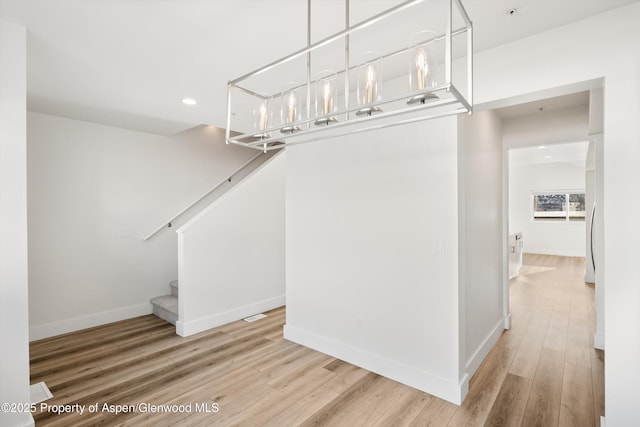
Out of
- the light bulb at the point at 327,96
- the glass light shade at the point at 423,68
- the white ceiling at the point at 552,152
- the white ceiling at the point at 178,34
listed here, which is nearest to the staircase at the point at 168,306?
the white ceiling at the point at 178,34

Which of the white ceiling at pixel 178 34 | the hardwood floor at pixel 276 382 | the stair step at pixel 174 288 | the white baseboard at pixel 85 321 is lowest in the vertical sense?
the hardwood floor at pixel 276 382

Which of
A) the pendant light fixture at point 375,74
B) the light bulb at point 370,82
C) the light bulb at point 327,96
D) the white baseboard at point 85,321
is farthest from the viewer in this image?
the white baseboard at point 85,321

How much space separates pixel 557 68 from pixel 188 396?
3.41m

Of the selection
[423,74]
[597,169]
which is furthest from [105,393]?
[597,169]

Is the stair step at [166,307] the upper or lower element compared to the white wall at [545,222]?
lower

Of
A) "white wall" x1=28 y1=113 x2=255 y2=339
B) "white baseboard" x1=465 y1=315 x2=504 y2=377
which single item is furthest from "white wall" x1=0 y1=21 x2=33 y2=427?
"white baseboard" x1=465 y1=315 x2=504 y2=377

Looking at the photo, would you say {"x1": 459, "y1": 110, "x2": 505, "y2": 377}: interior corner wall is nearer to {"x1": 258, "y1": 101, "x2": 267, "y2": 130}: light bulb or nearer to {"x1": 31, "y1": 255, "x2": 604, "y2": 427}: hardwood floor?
{"x1": 31, "y1": 255, "x2": 604, "y2": 427}: hardwood floor

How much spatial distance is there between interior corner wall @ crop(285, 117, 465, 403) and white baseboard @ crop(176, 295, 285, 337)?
38.0 inches

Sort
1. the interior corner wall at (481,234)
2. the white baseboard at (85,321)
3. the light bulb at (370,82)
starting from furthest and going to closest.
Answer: the white baseboard at (85,321) < the interior corner wall at (481,234) < the light bulb at (370,82)

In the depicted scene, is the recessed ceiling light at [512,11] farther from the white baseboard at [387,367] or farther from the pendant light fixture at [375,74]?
the white baseboard at [387,367]

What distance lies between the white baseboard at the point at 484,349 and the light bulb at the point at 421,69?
235cm

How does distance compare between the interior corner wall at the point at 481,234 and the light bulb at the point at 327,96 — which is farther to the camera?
the interior corner wall at the point at 481,234

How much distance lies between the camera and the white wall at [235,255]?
3.71 meters

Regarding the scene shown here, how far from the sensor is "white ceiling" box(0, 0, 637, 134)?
5.60ft
